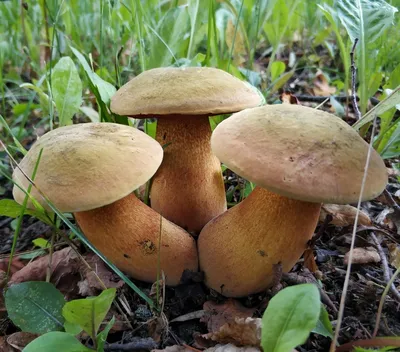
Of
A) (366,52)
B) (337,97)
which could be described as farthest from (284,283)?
(337,97)

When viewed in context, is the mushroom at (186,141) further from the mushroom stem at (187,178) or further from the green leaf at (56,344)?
the green leaf at (56,344)

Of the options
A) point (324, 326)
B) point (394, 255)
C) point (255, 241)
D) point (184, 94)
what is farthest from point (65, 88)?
point (394, 255)

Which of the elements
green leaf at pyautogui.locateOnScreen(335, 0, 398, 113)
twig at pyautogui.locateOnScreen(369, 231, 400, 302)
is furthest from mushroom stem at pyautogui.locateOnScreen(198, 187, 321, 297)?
green leaf at pyautogui.locateOnScreen(335, 0, 398, 113)

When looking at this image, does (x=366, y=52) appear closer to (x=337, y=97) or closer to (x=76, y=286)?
(x=337, y=97)

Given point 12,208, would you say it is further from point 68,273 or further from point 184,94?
point 184,94

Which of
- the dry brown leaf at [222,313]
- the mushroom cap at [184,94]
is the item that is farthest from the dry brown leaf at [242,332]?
the mushroom cap at [184,94]

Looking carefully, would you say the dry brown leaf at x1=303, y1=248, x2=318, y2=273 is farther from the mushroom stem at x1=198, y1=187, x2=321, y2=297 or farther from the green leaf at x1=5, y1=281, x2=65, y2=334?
the green leaf at x1=5, y1=281, x2=65, y2=334

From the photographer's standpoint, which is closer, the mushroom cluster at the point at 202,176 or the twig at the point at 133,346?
the mushroom cluster at the point at 202,176
